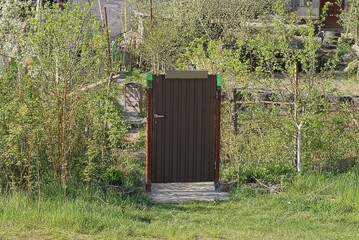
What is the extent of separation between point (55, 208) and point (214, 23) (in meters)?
14.6

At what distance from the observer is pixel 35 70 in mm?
10547

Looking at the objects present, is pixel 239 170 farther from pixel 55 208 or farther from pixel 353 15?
pixel 353 15

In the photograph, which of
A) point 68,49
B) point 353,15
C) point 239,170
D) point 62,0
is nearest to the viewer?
point 68,49

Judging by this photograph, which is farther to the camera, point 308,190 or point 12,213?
point 308,190

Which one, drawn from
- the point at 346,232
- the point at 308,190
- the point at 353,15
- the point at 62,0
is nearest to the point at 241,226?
the point at 346,232

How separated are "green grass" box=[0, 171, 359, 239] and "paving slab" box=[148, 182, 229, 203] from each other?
27cm

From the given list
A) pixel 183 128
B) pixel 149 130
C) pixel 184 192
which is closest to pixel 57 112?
pixel 149 130

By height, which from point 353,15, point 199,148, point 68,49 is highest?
point 353,15

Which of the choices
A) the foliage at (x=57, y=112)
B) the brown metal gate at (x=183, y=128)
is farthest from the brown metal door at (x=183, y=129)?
the foliage at (x=57, y=112)

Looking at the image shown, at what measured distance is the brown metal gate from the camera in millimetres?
10625

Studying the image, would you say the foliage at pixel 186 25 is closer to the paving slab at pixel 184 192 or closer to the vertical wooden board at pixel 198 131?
Answer: the vertical wooden board at pixel 198 131

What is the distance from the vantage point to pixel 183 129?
1077 centimetres

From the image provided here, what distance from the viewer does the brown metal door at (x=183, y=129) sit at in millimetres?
10656

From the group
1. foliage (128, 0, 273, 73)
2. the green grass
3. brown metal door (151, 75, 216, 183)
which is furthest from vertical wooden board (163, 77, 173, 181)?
foliage (128, 0, 273, 73)
